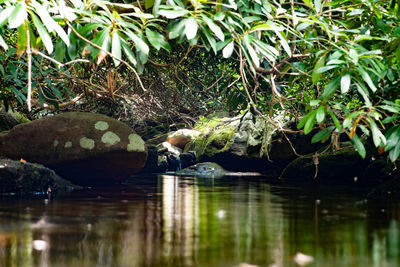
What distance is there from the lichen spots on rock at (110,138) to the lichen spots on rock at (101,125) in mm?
111

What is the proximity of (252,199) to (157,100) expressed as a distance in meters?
4.62

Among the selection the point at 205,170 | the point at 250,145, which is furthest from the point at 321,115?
the point at 205,170

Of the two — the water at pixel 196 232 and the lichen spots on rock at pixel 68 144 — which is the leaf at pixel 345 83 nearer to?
the water at pixel 196 232

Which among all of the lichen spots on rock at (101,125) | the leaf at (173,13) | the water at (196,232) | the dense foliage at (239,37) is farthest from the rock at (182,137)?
the leaf at (173,13)

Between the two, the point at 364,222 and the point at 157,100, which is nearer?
the point at 364,222

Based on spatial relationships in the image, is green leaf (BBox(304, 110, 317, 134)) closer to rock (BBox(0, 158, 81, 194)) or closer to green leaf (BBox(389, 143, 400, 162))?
green leaf (BBox(389, 143, 400, 162))

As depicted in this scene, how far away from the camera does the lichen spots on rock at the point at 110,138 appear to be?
781 cm

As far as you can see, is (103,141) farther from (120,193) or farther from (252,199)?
(252,199)

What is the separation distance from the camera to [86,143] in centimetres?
777

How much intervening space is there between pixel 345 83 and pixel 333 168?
19.5 ft

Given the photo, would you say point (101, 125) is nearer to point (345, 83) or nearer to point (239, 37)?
point (239, 37)

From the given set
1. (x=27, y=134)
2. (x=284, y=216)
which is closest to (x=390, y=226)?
(x=284, y=216)

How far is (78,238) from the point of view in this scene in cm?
288

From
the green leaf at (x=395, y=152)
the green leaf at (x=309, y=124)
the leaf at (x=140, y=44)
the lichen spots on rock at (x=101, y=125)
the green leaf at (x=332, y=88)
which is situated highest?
the leaf at (x=140, y=44)
